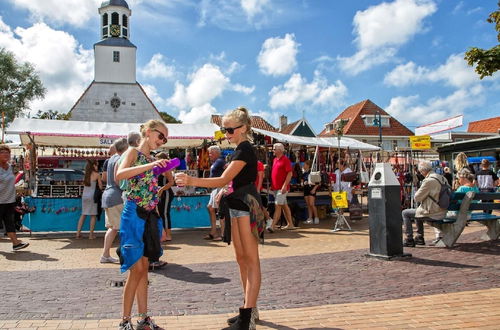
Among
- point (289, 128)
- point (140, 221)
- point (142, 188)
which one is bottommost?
point (140, 221)

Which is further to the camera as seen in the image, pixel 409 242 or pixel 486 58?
pixel 486 58

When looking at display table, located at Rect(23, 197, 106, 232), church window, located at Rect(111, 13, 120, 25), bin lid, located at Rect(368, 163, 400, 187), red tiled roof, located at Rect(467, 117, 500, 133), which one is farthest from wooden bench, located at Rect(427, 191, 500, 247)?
church window, located at Rect(111, 13, 120, 25)

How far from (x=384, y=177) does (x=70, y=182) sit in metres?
9.37

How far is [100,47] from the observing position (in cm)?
5812

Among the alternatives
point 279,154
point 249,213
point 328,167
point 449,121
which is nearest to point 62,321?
point 249,213

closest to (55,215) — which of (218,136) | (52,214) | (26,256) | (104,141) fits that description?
(52,214)

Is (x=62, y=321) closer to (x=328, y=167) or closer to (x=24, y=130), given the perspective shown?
(x=24, y=130)

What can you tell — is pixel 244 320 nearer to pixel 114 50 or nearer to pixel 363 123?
pixel 363 123

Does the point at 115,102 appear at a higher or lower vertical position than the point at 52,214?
higher

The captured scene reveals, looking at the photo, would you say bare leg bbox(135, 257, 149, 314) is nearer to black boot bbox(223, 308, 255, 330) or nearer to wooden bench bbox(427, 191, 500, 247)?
black boot bbox(223, 308, 255, 330)

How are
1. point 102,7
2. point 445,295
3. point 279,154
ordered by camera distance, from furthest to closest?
point 102,7, point 279,154, point 445,295

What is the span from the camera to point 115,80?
191 ft

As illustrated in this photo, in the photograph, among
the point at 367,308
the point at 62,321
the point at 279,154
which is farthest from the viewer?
the point at 279,154

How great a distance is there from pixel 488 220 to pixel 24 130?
11342 millimetres
